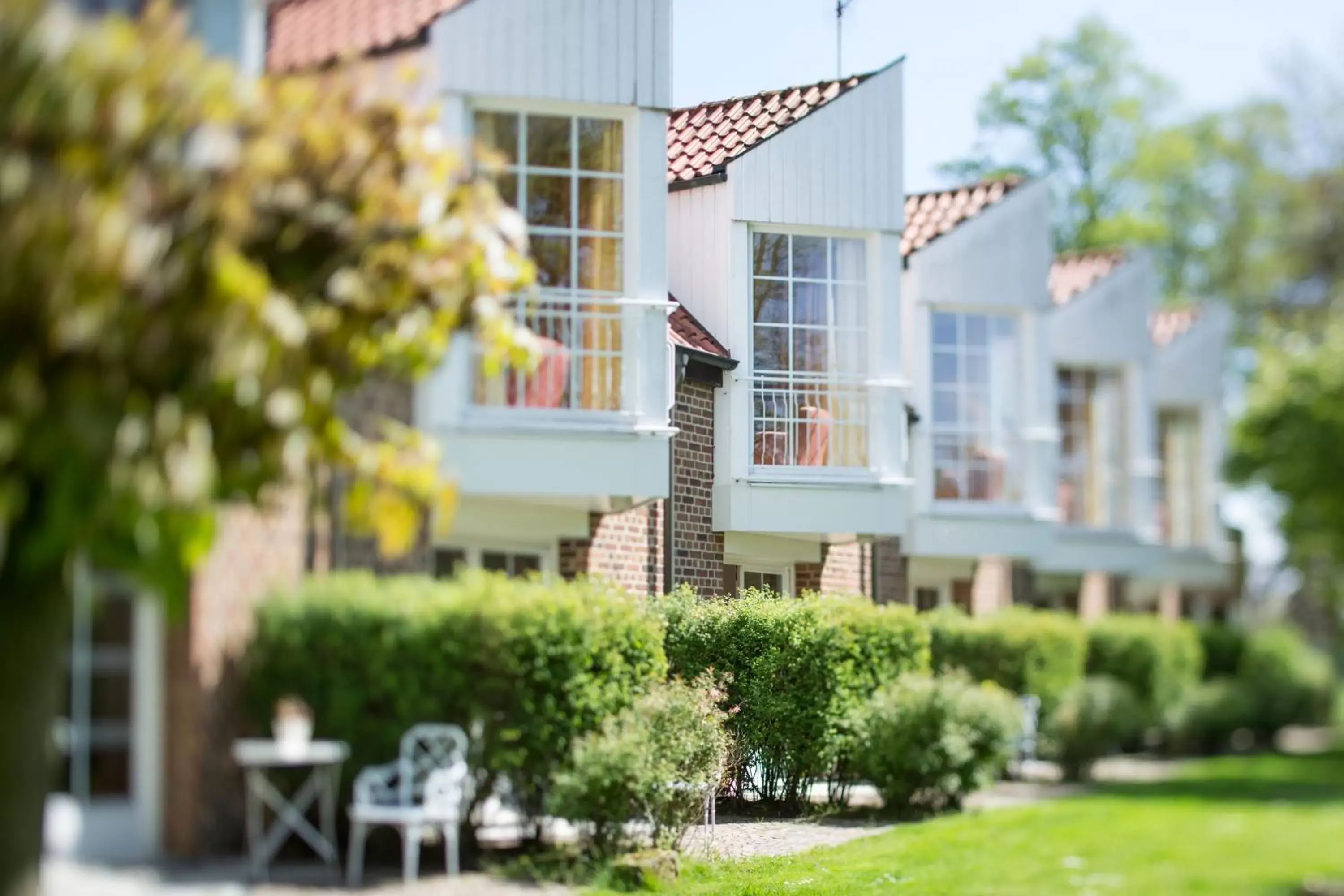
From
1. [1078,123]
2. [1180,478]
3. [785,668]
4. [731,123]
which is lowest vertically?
[785,668]

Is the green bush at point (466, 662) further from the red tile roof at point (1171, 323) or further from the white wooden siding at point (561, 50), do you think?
the red tile roof at point (1171, 323)

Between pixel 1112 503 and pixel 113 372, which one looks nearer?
pixel 113 372

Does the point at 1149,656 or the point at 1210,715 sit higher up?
the point at 1149,656

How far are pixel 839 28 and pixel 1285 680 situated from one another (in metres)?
6.08

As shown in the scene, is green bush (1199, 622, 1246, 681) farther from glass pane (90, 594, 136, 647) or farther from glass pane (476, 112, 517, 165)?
glass pane (90, 594, 136, 647)

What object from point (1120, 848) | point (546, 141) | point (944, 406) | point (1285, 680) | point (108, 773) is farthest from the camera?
point (1285, 680)

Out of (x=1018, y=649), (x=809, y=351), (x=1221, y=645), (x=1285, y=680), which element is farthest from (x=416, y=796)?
(x=1285, y=680)

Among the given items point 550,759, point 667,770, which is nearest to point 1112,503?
point 667,770

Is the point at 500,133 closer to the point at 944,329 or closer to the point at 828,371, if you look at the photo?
the point at 828,371

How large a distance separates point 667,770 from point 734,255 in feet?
6.37

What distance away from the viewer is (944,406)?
7902mm

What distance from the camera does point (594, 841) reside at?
19.2 feet

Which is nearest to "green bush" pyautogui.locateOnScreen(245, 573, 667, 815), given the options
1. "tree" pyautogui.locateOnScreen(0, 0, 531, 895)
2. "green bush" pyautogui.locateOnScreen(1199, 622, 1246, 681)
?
"tree" pyautogui.locateOnScreen(0, 0, 531, 895)

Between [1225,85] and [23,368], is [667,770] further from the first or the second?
[1225,85]
